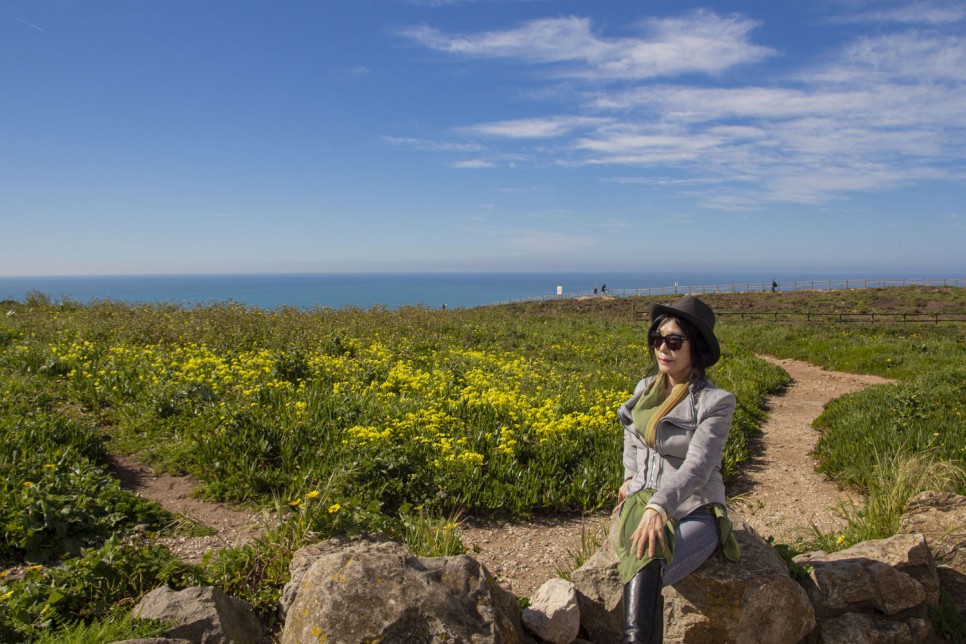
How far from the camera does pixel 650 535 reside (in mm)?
3215

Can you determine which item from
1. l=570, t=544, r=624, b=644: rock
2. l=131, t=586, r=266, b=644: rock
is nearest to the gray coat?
l=570, t=544, r=624, b=644: rock

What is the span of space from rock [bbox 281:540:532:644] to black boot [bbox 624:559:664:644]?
0.63 meters

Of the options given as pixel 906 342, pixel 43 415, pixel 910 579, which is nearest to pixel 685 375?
pixel 910 579

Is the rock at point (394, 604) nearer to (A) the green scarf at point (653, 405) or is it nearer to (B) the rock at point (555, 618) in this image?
(B) the rock at point (555, 618)

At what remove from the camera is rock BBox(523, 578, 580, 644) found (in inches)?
141

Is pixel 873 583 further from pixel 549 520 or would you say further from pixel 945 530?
pixel 549 520

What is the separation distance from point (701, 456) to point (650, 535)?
1.74 feet

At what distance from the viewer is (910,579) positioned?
4215 millimetres

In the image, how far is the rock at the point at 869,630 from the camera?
3975 millimetres

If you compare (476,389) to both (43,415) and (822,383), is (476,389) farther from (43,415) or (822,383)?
(822,383)

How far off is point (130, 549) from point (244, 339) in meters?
9.28

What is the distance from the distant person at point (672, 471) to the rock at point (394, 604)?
2.54ft

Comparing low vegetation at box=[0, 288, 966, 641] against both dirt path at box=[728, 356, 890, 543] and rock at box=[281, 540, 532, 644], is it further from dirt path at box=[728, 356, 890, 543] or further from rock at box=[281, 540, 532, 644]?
rock at box=[281, 540, 532, 644]

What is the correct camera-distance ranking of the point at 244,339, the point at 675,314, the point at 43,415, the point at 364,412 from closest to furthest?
the point at 675,314
the point at 43,415
the point at 364,412
the point at 244,339
